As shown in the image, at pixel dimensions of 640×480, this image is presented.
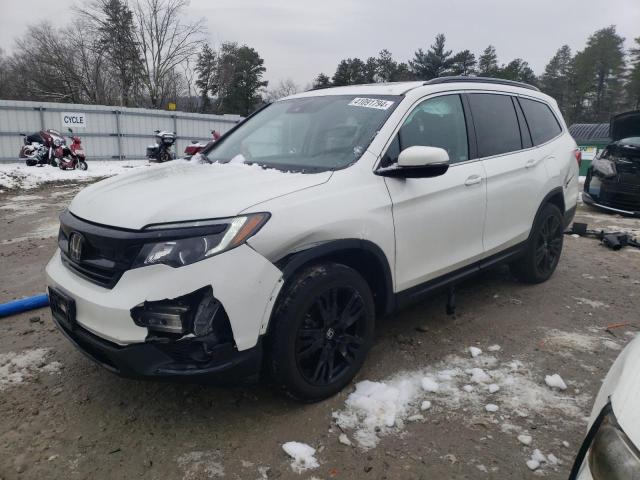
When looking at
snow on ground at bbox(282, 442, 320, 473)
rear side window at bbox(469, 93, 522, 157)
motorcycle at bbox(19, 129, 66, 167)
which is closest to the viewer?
snow on ground at bbox(282, 442, 320, 473)

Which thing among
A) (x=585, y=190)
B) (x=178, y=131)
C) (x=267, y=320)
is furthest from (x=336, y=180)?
(x=178, y=131)

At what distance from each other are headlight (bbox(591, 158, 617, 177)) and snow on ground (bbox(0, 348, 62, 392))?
9.32 m

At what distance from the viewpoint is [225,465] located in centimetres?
230

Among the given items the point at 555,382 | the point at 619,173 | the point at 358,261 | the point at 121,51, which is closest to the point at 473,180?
the point at 358,261

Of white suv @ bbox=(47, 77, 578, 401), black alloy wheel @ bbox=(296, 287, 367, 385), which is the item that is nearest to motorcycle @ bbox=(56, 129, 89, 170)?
white suv @ bbox=(47, 77, 578, 401)

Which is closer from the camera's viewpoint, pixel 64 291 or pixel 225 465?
pixel 225 465

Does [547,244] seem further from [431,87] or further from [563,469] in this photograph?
[563,469]

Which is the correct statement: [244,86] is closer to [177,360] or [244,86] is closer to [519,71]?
[519,71]

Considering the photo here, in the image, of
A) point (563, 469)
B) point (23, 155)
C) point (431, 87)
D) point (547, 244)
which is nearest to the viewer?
point (563, 469)

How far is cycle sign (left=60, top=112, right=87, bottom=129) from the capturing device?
55.5ft

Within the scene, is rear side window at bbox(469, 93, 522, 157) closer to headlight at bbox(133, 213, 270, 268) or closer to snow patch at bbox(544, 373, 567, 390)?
snow patch at bbox(544, 373, 567, 390)

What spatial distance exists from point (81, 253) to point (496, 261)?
3.10 m

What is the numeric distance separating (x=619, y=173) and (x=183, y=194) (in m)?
8.81

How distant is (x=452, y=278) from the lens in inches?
138
